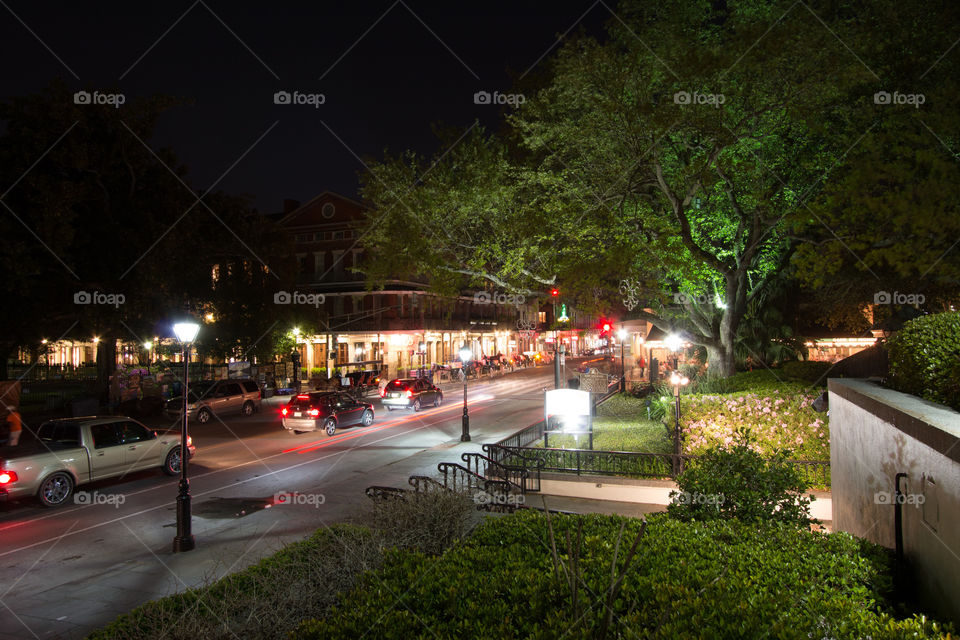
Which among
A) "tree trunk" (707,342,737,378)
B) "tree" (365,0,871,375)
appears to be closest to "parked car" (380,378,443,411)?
"tree" (365,0,871,375)

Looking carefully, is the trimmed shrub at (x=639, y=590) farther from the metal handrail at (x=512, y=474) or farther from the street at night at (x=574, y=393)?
the metal handrail at (x=512, y=474)

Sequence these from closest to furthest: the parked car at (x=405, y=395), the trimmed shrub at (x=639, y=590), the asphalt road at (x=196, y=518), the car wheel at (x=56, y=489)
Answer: the trimmed shrub at (x=639, y=590) → the asphalt road at (x=196, y=518) → the car wheel at (x=56, y=489) → the parked car at (x=405, y=395)

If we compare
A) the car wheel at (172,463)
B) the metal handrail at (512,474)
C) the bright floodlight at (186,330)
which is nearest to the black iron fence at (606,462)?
the metal handrail at (512,474)

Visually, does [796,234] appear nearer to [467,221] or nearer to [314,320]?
[467,221]

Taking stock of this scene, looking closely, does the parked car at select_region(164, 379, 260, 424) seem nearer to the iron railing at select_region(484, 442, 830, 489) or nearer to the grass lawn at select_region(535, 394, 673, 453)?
the grass lawn at select_region(535, 394, 673, 453)

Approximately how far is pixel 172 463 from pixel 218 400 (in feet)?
37.3

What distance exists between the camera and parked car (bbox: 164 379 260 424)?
2548cm

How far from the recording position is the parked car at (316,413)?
2122 cm

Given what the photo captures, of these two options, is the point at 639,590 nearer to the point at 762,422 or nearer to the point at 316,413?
the point at 762,422

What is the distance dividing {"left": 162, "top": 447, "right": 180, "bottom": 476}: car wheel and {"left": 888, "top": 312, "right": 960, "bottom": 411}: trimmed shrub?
16284 mm

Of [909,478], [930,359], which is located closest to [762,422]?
[930,359]

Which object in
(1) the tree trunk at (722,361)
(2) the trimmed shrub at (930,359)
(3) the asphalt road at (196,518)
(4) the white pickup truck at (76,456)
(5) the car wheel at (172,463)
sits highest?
(2) the trimmed shrub at (930,359)

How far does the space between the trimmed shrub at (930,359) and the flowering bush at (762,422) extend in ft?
16.4

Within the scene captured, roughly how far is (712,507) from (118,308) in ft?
82.9
